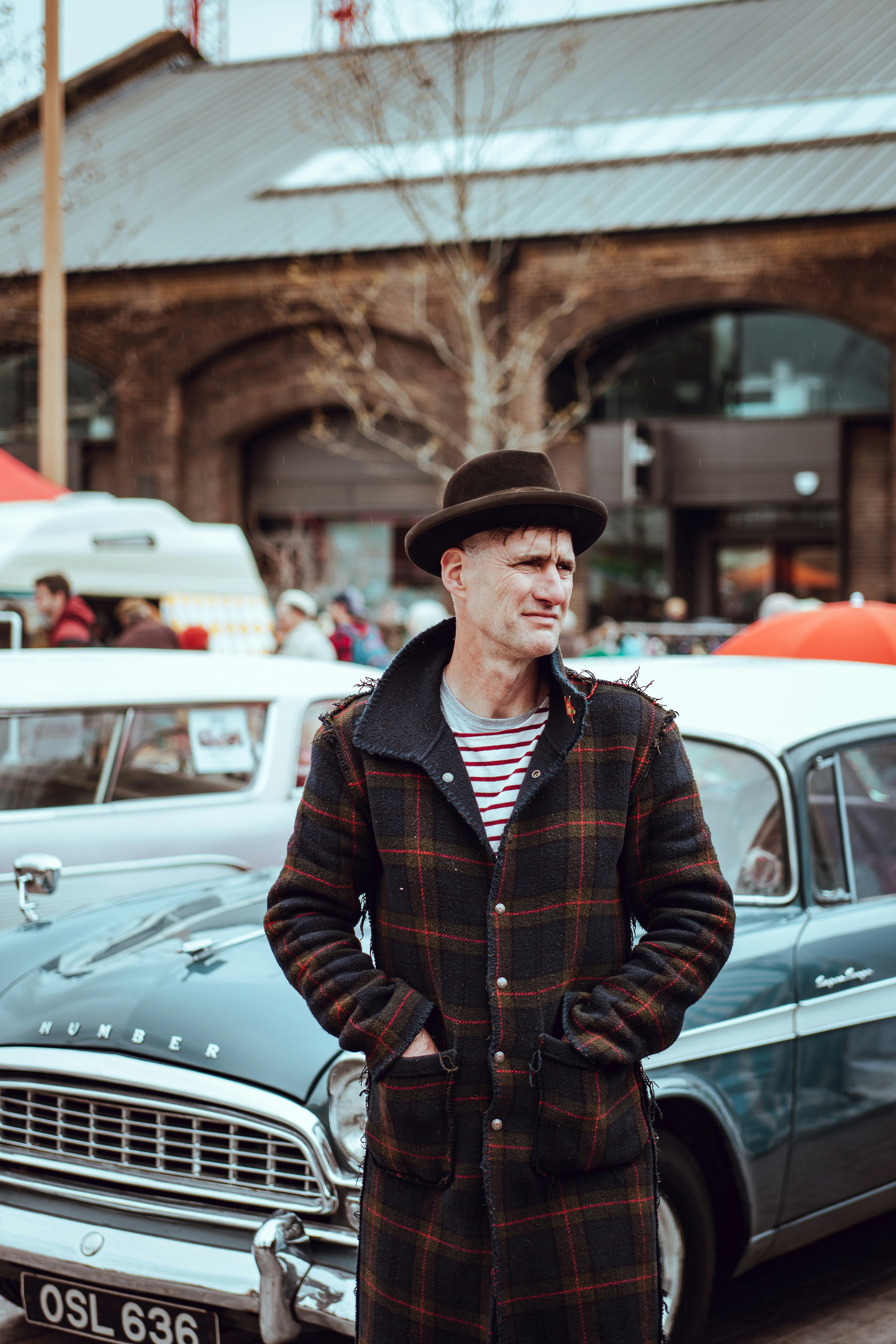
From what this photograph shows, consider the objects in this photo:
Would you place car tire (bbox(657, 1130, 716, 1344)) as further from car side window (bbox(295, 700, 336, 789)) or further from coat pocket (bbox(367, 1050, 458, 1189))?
car side window (bbox(295, 700, 336, 789))

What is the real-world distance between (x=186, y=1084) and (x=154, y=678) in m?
2.94

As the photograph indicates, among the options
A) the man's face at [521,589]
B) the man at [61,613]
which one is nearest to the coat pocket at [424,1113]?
the man's face at [521,589]

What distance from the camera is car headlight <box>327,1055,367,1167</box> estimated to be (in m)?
2.99

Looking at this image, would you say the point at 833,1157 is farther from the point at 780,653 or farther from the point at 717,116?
the point at 717,116

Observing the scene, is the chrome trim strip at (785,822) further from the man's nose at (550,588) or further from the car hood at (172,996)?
the man's nose at (550,588)

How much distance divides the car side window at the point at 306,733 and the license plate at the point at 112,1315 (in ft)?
10.0

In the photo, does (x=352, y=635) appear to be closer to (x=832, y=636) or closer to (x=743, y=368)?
(x=832, y=636)

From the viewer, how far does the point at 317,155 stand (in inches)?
923

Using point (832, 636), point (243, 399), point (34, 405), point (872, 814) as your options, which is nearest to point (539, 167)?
point (243, 399)

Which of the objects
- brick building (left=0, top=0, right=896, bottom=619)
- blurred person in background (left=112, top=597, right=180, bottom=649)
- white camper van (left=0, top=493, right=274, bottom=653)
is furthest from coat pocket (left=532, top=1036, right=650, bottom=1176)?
brick building (left=0, top=0, right=896, bottom=619)

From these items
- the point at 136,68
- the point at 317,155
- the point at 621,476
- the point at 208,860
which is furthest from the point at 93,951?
the point at 136,68

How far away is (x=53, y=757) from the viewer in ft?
18.3

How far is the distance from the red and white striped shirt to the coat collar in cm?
3

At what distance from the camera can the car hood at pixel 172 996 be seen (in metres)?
3.13
